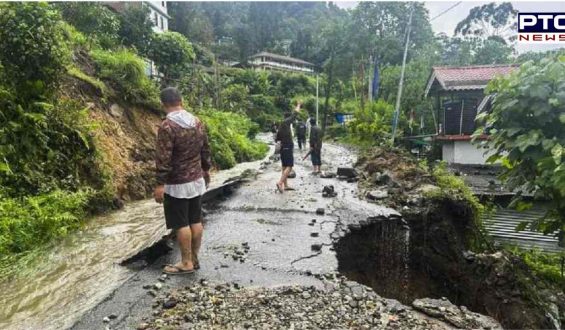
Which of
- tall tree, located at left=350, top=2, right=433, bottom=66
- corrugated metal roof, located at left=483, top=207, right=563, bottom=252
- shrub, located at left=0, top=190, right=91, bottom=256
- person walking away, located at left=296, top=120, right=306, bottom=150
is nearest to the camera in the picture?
shrub, located at left=0, top=190, right=91, bottom=256

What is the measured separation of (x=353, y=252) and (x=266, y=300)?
122 inches

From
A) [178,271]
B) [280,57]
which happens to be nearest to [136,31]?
[178,271]

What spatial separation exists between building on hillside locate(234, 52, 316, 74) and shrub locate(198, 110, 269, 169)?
43917 millimetres

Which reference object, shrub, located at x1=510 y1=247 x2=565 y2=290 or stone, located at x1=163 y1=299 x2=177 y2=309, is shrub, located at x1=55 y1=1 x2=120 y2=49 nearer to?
stone, located at x1=163 y1=299 x2=177 y2=309

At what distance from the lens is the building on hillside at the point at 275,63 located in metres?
66.6

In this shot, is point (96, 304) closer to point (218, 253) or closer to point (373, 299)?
point (218, 253)

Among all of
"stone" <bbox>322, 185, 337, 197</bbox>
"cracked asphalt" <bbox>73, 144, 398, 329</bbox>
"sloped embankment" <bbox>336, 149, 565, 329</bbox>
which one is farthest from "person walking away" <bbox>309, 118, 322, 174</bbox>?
"sloped embankment" <bbox>336, 149, 565, 329</bbox>

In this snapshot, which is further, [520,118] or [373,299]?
[520,118]

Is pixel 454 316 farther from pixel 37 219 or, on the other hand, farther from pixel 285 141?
pixel 285 141

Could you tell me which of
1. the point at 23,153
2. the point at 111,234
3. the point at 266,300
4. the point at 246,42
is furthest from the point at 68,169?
the point at 246,42

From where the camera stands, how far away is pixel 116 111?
1042cm

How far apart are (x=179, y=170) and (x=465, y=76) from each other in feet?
52.1

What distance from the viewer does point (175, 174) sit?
448 centimetres

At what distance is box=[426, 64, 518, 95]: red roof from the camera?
16.5 meters
